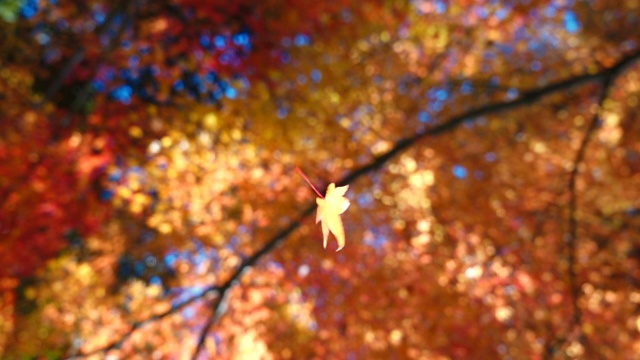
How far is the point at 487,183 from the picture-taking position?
34.1ft

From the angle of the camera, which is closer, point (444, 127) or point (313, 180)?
point (444, 127)

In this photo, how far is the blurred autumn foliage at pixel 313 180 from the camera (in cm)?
978

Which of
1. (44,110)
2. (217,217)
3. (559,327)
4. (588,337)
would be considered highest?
(44,110)

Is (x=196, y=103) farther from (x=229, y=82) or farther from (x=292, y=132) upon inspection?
(x=292, y=132)

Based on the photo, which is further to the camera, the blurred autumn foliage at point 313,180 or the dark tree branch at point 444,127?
the blurred autumn foliage at point 313,180

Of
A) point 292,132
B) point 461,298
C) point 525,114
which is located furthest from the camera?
point 525,114

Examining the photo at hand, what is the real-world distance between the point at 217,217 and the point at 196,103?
2369mm

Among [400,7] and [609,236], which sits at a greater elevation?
[400,7]

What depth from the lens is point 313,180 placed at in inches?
365

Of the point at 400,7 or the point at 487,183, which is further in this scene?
the point at 400,7

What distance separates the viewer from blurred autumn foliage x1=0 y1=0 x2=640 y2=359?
32.1 ft

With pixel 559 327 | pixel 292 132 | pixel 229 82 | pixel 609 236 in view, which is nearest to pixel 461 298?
pixel 559 327

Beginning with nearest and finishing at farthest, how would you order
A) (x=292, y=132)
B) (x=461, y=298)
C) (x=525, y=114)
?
(x=461, y=298), (x=292, y=132), (x=525, y=114)

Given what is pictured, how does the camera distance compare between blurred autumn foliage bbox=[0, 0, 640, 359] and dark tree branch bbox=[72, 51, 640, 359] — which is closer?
dark tree branch bbox=[72, 51, 640, 359]
